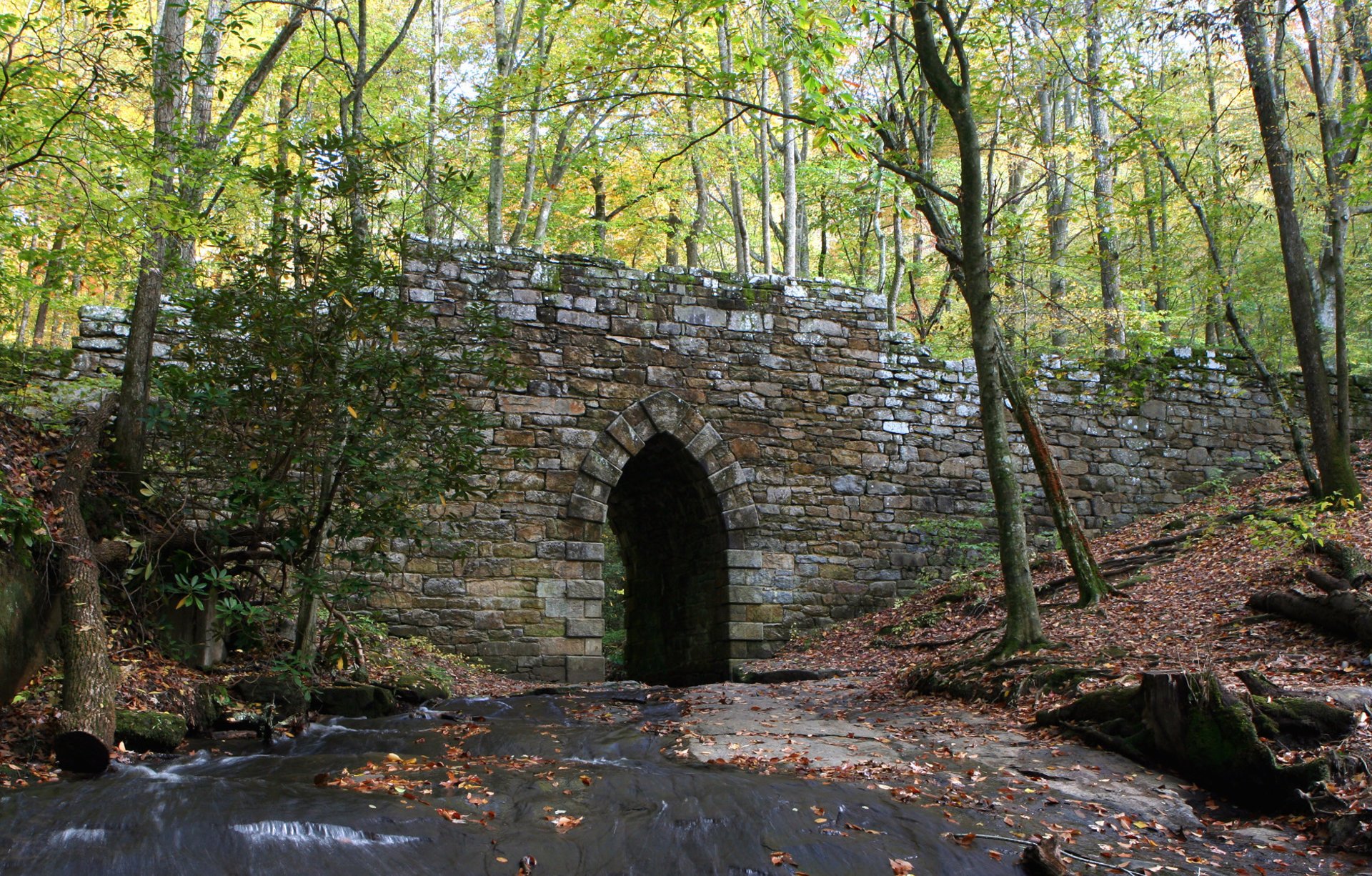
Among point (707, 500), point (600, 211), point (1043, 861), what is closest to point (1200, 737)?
point (1043, 861)

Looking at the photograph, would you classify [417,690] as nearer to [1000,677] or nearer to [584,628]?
[584,628]

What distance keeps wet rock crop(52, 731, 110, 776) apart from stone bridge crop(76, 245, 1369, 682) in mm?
4623

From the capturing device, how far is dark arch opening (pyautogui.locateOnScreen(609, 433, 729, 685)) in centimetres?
1034

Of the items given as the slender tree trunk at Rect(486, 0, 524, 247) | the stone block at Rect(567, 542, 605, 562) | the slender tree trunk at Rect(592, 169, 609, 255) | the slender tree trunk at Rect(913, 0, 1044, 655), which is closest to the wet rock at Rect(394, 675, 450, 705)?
the stone block at Rect(567, 542, 605, 562)

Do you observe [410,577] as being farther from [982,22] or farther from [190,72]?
[982,22]

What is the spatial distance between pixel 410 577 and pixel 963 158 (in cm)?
606

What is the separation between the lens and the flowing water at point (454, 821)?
3189 millimetres

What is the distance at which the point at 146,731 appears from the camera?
4.56 m

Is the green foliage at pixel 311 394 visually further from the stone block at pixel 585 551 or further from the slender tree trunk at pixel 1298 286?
the slender tree trunk at pixel 1298 286

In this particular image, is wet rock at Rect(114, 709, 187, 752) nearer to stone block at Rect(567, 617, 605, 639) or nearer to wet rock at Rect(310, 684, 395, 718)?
wet rock at Rect(310, 684, 395, 718)

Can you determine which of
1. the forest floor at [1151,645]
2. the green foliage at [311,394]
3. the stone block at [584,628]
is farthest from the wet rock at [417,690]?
the forest floor at [1151,645]

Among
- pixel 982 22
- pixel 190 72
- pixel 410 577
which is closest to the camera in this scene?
pixel 190 72

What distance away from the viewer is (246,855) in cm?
320

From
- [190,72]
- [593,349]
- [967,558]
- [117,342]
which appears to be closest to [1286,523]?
[967,558]
